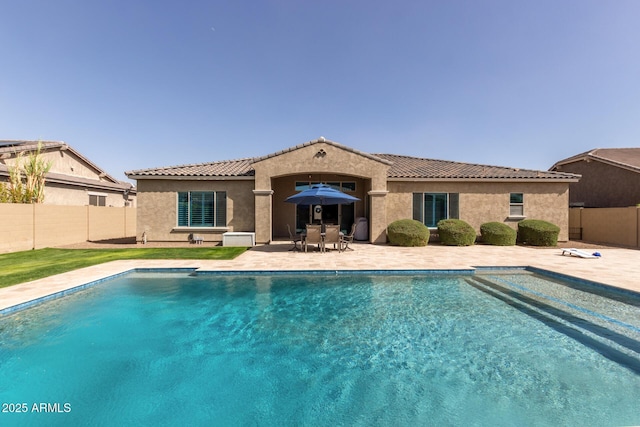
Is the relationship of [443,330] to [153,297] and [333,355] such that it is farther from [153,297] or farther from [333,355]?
[153,297]

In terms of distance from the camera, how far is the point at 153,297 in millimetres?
7102

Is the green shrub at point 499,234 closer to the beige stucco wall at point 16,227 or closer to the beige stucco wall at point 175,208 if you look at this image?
the beige stucco wall at point 175,208

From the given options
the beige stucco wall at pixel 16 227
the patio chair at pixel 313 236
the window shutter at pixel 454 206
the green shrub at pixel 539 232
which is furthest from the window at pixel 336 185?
the beige stucco wall at pixel 16 227

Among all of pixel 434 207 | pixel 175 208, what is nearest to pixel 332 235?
pixel 434 207

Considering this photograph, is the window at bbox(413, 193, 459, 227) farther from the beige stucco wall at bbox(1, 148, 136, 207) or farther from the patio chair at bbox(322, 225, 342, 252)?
the beige stucco wall at bbox(1, 148, 136, 207)

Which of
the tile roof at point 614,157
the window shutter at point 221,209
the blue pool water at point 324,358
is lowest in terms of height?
the blue pool water at point 324,358

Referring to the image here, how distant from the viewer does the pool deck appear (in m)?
7.28

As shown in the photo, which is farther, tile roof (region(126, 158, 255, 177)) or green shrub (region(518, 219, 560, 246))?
tile roof (region(126, 158, 255, 177))

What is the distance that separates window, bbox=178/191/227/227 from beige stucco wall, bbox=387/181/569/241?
31.6ft

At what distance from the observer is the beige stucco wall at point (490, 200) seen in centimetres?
1617

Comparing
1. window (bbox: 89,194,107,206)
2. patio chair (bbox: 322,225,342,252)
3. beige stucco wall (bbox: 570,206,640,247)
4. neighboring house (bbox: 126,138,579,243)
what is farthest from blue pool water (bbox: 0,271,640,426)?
window (bbox: 89,194,107,206)

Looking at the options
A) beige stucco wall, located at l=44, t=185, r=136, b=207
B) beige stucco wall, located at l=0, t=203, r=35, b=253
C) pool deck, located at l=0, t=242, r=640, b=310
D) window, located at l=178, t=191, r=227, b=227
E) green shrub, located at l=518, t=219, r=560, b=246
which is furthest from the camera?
beige stucco wall, located at l=44, t=185, r=136, b=207

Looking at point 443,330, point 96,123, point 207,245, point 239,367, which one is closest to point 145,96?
point 96,123

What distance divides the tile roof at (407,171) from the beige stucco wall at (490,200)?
0.47 m
